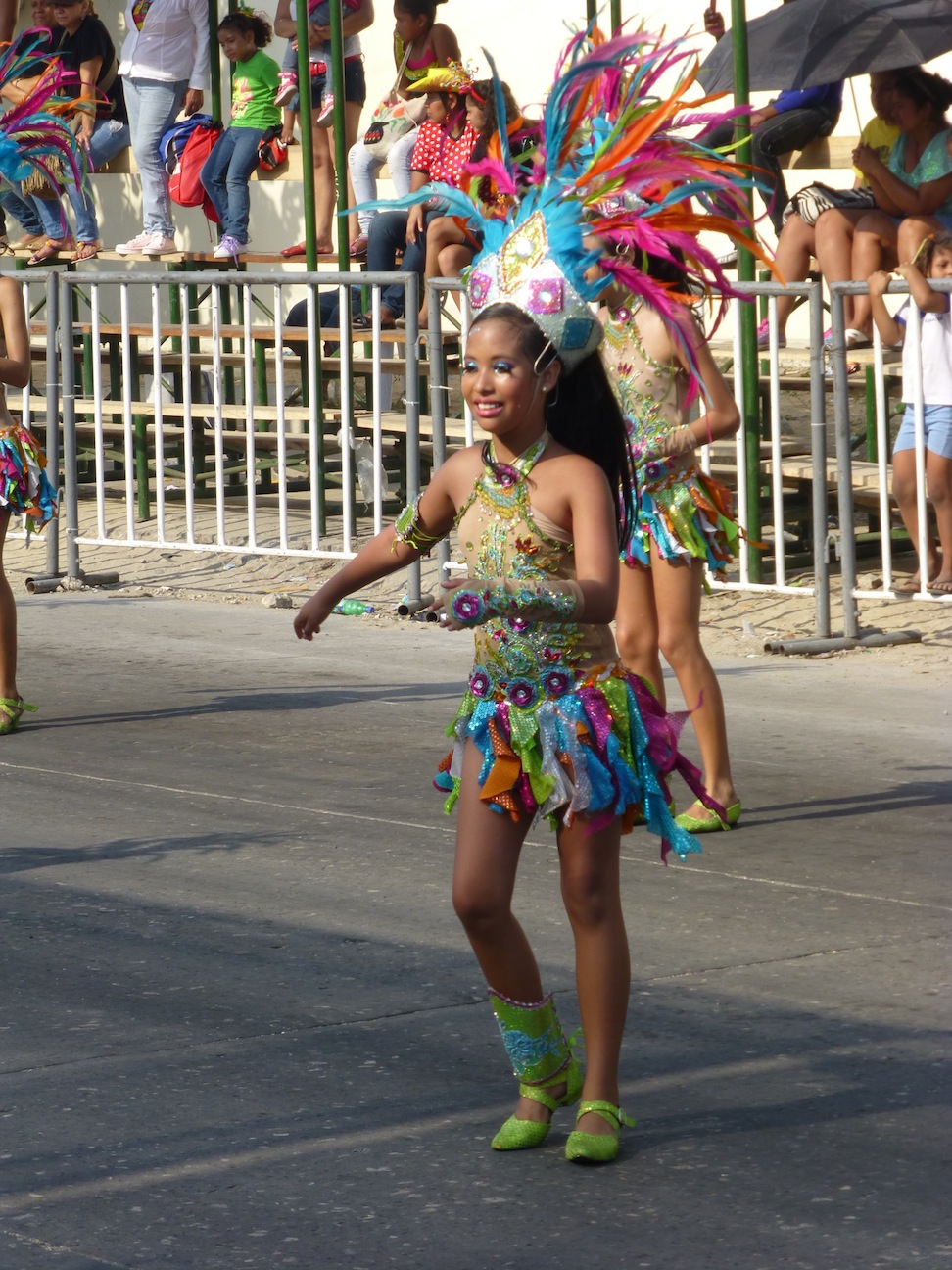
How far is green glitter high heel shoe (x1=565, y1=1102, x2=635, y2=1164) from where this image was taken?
3934mm

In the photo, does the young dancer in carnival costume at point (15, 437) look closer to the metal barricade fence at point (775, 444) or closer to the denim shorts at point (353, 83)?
the metal barricade fence at point (775, 444)

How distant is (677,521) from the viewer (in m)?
6.23

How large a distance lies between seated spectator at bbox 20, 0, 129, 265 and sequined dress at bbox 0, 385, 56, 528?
700cm

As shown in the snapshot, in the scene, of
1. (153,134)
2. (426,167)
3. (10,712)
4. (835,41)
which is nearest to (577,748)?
(10,712)

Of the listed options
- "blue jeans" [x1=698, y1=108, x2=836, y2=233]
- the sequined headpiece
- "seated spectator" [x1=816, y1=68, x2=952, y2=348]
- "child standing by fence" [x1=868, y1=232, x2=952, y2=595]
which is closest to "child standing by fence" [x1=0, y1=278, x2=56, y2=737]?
"child standing by fence" [x1=868, y1=232, x2=952, y2=595]

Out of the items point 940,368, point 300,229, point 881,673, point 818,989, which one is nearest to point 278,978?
point 818,989

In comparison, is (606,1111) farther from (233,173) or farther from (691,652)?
(233,173)

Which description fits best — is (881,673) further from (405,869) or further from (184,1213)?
(184,1213)

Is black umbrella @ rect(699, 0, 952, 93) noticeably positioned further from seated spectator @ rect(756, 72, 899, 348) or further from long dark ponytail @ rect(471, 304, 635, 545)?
long dark ponytail @ rect(471, 304, 635, 545)

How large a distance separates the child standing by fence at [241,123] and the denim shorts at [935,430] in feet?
20.1

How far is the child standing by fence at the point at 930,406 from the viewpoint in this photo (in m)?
8.93

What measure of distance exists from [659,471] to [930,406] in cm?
325

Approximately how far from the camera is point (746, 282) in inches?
373

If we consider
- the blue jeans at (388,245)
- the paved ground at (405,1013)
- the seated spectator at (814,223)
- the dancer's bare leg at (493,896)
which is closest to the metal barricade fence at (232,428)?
the blue jeans at (388,245)
